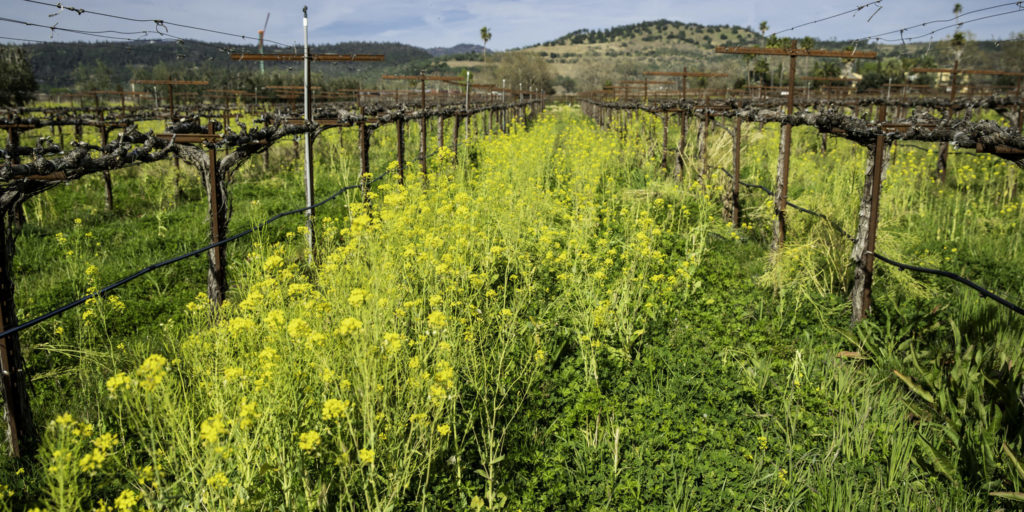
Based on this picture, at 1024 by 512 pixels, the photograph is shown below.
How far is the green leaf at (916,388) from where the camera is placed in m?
4.13

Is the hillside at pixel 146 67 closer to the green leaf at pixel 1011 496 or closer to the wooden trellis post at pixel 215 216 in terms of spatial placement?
the wooden trellis post at pixel 215 216

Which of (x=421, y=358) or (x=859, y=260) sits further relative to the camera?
(x=859, y=260)

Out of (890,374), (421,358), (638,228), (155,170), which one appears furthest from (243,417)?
(155,170)

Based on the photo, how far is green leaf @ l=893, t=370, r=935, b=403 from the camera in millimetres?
4129

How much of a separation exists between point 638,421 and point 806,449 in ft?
3.47

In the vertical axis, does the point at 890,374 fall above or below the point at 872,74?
below

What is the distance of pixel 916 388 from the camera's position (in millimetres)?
4199

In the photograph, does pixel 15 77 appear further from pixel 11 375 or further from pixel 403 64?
pixel 403 64

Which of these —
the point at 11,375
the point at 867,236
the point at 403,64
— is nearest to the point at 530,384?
the point at 11,375

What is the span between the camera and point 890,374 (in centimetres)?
447

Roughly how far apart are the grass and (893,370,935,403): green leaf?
0.04m

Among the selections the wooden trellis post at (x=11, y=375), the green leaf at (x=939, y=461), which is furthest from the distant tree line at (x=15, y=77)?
the green leaf at (x=939, y=461)

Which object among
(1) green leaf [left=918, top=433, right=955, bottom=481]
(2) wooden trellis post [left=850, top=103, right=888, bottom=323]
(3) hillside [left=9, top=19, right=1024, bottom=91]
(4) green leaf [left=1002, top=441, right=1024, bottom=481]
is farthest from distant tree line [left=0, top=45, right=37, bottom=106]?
(4) green leaf [left=1002, top=441, right=1024, bottom=481]

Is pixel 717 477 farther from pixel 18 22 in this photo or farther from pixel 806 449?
pixel 18 22
